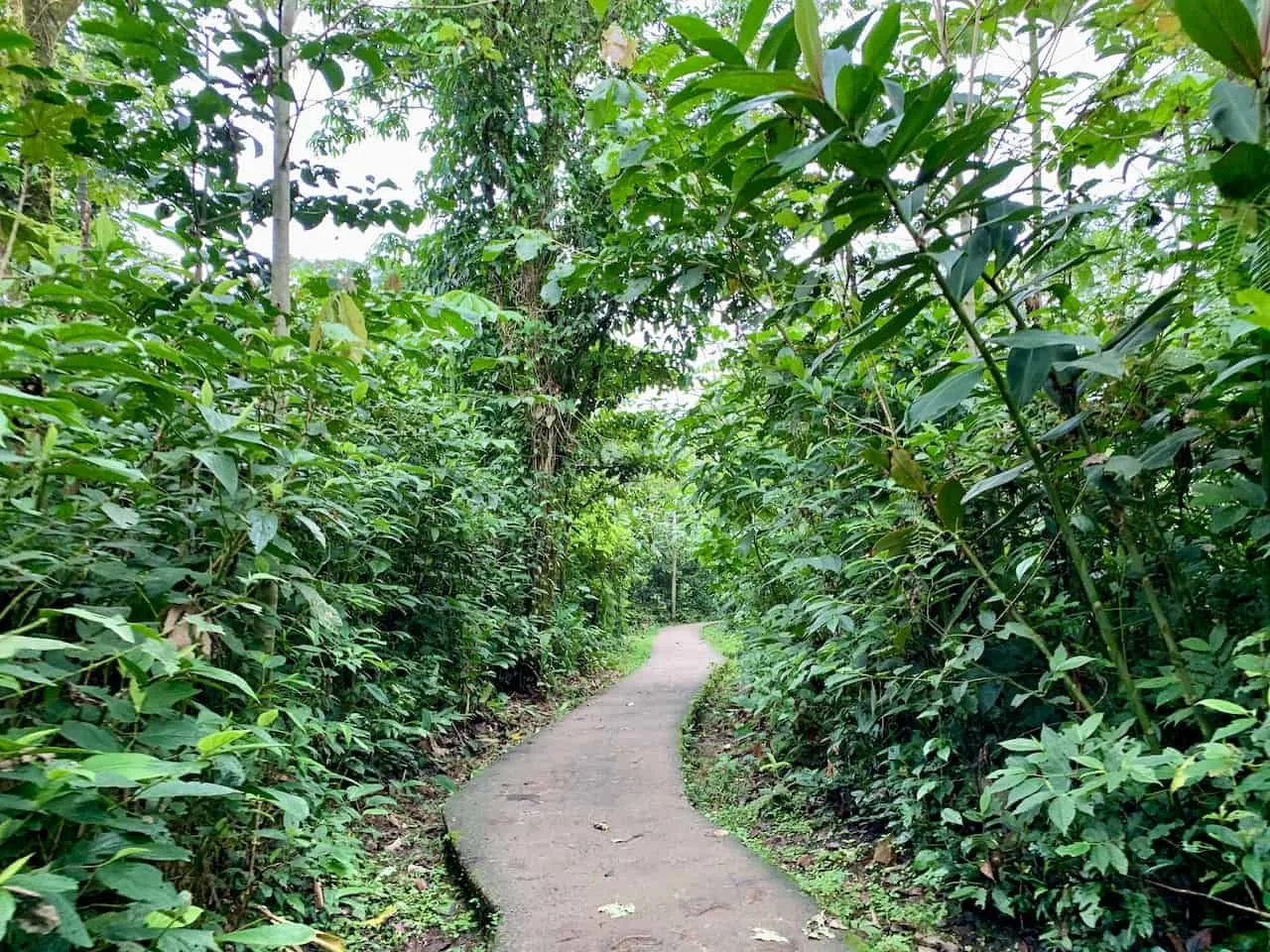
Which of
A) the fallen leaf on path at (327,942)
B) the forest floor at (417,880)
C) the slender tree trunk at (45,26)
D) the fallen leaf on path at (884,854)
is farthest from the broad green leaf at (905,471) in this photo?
the slender tree trunk at (45,26)

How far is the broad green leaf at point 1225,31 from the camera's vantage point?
1194mm

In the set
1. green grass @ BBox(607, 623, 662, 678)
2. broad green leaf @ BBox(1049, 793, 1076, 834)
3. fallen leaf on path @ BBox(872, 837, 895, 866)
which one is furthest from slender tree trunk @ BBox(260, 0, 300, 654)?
green grass @ BBox(607, 623, 662, 678)

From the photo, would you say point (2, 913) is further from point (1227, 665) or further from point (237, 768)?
point (1227, 665)

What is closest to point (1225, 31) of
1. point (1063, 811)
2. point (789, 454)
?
point (1063, 811)

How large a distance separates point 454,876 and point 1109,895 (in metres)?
2.12

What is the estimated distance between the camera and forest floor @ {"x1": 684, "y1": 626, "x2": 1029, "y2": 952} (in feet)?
6.40

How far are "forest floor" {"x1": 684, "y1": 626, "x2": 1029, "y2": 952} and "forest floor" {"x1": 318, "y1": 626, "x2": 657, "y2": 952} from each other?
44.0 inches

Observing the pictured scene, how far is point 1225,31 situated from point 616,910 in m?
2.60

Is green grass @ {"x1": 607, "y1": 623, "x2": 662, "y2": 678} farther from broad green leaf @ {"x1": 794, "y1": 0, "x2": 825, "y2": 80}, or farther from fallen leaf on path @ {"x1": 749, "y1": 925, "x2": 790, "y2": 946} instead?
broad green leaf @ {"x1": 794, "y1": 0, "x2": 825, "y2": 80}

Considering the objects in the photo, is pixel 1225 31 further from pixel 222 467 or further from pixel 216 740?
pixel 216 740

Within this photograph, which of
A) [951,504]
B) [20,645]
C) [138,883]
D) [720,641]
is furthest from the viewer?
[720,641]

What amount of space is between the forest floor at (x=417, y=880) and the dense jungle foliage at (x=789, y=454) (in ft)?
0.47

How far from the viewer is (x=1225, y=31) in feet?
4.00

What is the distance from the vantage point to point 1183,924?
1.52m
